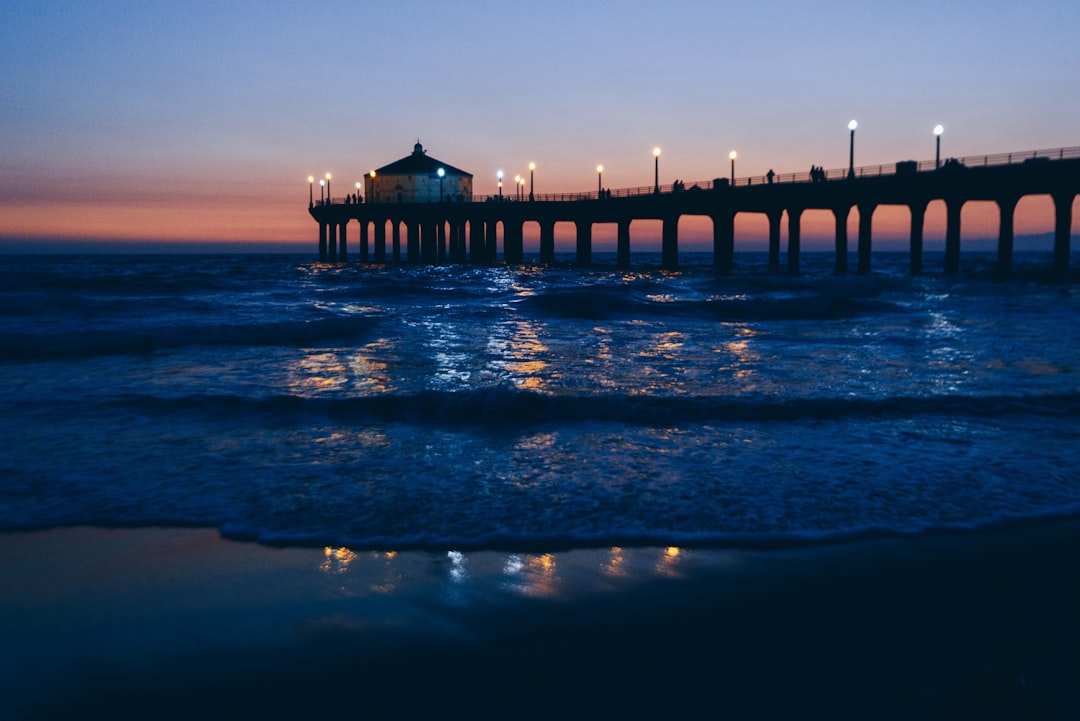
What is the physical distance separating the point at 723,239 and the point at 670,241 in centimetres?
607

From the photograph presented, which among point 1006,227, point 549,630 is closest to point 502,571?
point 549,630

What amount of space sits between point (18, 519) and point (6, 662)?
2338mm

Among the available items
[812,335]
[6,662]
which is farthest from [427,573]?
[812,335]

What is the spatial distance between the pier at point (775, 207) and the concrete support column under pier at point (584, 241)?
4.1 inches

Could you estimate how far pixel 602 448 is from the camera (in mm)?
7062

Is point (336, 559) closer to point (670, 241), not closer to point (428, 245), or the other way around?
point (670, 241)

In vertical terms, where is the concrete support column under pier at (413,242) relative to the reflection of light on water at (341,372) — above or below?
above

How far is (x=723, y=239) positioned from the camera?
178 feet

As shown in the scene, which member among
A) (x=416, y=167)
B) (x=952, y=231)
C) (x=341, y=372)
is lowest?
(x=341, y=372)

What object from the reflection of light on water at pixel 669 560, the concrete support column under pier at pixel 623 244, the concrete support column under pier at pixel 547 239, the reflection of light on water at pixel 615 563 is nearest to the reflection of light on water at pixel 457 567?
the reflection of light on water at pixel 615 563

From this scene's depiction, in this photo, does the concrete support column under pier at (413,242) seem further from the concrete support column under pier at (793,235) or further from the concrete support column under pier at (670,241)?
the concrete support column under pier at (793,235)

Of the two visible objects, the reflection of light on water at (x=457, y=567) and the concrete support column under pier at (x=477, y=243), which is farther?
the concrete support column under pier at (x=477, y=243)

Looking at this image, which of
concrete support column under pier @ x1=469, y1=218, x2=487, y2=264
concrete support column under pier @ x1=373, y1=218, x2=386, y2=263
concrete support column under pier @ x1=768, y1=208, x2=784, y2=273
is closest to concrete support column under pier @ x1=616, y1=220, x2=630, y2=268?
concrete support column under pier @ x1=768, y1=208, x2=784, y2=273

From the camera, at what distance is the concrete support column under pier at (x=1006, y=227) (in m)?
41.7
